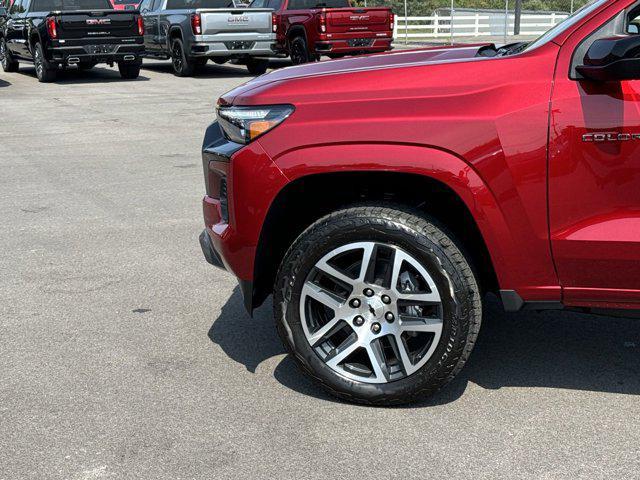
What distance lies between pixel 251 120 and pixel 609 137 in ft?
4.66

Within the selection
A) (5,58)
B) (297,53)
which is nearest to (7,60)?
(5,58)

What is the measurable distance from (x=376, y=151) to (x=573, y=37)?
33.6 inches

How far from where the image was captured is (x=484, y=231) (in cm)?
375

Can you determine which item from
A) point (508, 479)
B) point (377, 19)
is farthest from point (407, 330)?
point (377, 19)

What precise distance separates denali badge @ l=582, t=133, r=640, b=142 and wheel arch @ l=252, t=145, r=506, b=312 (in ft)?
1.37

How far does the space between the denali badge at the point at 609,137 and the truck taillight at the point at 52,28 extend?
16253mm

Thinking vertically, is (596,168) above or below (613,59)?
below

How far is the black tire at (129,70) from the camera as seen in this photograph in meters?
20.4

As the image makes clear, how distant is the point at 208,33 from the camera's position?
19734 mm

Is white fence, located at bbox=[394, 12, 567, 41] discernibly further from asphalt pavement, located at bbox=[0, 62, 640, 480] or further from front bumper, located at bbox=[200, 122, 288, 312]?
front bumper, located at bbox=[200, 122, 288, 312]

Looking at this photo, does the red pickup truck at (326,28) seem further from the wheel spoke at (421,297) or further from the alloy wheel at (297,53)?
the wheel spoke at (421,297)

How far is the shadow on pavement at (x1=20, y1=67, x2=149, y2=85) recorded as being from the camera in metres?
20.2

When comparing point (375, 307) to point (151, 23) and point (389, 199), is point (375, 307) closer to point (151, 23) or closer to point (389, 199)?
point (389, 199)

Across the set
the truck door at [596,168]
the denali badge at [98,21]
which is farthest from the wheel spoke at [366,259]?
the denali badge at [98,21]
